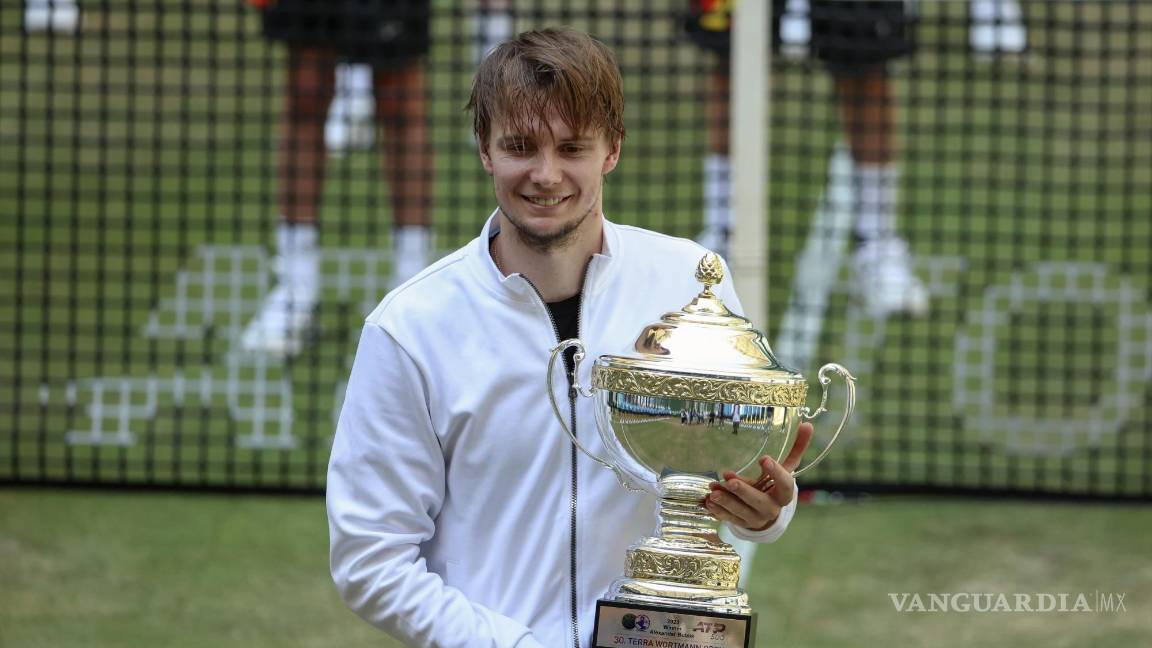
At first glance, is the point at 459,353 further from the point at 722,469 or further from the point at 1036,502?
the point at 1036,502

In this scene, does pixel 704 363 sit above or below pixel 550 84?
below

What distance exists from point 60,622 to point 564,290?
6.20 ft

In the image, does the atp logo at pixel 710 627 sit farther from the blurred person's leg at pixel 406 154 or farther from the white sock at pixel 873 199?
the white sock at pixel 873 199

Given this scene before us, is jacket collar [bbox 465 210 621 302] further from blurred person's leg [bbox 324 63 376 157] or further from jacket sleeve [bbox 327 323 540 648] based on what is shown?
blurred person's leg [bbox 324 63 376 157]

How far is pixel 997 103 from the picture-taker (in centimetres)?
703

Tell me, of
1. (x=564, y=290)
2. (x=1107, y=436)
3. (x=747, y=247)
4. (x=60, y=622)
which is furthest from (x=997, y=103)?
(x=564, y=290)

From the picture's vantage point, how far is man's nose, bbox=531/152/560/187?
1884 mm

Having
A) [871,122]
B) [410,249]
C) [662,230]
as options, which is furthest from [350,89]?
[871,122]

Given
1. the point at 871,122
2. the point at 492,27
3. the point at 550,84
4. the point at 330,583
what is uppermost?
the point at 492,27

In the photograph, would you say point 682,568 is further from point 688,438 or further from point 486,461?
point 486,461

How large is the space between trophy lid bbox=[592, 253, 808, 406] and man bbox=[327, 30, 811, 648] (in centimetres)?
11

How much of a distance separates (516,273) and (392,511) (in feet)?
1.01

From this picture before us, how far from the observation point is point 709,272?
192 cm

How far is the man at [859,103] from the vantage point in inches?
239
